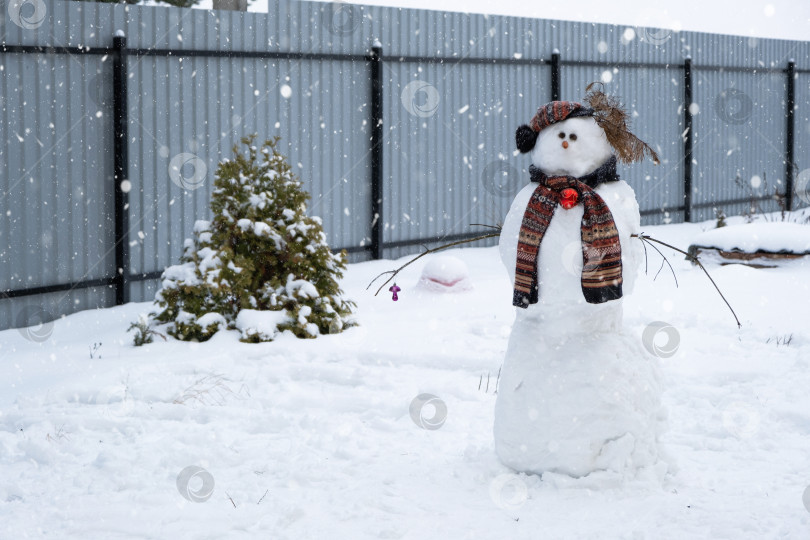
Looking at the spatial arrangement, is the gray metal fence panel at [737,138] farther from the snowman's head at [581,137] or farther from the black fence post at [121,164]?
the snowman's head at [581,137]

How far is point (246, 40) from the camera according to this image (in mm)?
8859

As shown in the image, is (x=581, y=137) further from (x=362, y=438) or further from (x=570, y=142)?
(x=362, y=438)

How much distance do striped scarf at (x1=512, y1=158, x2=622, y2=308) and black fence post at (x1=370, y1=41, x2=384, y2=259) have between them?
6016mm

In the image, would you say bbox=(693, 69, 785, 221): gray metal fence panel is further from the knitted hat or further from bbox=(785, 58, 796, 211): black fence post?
the knitted hat

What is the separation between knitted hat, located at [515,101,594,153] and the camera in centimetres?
410

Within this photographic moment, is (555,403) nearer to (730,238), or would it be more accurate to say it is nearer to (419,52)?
(730,238)

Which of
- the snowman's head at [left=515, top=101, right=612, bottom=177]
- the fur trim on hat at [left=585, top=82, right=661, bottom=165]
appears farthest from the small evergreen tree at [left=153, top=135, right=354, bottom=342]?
the fur trim on hat at [left=585, top=82, right=661, bottom=165]

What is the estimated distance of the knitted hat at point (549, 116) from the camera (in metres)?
4.10

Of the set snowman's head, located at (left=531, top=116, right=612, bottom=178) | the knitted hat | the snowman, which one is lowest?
the snowman

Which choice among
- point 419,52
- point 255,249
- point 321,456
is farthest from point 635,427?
point 419,52

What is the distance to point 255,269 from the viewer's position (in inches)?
269

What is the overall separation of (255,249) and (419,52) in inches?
176

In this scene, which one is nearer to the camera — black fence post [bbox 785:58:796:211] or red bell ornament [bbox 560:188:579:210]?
red bell ornament [bbox 560:188:579:210]

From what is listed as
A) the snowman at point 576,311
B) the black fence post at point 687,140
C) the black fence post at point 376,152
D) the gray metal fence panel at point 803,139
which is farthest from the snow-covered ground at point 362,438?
the gray metal fence panel at point 803,139
